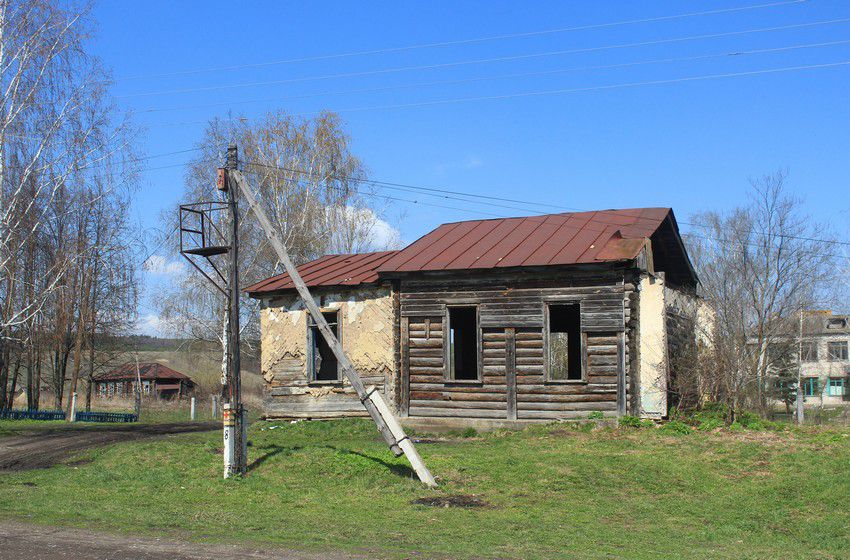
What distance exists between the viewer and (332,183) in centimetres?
4219

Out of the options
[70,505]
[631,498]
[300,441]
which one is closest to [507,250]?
→ [300,441]

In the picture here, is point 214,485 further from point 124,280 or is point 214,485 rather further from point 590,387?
point 124,280

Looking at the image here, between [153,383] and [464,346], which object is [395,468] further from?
[153,383]

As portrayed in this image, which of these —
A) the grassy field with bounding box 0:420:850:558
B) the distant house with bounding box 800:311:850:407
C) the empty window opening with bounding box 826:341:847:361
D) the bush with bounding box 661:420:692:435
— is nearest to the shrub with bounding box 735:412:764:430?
the grassy field with bounding box 0:420:850:558

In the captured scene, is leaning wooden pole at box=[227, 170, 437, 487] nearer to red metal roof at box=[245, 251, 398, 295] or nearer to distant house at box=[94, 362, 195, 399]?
red metal roof at box=[245, 251, 398, 295]

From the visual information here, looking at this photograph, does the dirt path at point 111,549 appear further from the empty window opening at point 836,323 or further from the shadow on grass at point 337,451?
the empty window opening at point 836,323

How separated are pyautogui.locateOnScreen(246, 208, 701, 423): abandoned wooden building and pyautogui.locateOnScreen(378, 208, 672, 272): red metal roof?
0.05m

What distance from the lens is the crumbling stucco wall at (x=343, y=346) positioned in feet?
71.7

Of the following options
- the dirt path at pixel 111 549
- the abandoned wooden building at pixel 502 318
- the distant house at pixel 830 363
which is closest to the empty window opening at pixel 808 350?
the distant house at pixel 830 363

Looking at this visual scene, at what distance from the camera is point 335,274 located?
23453 mm

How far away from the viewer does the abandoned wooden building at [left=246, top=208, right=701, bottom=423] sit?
1905 cm

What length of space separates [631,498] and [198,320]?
3111 centimetres

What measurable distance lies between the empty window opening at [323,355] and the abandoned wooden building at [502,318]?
0.25 feet

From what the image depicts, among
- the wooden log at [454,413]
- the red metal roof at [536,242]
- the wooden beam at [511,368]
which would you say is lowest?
the wooden log at [454,413]
